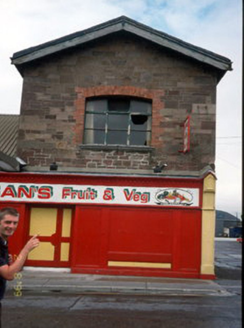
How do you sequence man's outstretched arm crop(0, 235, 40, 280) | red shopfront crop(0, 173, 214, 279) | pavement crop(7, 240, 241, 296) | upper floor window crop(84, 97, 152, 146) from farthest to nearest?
upper floor window crop(84, 97, 152, 146), red shopfront crop(0, 173, 214, 279), pavement crop(7, 240, 241, 296), man's outstretched arm crop(0, 235, 40, 280)

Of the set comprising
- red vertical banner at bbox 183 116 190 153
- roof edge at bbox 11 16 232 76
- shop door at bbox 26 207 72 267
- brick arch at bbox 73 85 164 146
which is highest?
roof edge at bbox 11 16 232 76

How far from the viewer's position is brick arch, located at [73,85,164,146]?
13.9m

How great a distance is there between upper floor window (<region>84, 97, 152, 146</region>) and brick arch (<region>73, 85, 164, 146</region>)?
0.29 m

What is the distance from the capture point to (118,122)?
47.0ft

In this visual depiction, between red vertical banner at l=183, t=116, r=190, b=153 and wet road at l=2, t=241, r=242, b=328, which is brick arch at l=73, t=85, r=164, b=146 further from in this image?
wet road at l=2, t=241, r=242, b=328

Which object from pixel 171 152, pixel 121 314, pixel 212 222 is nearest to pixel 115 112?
pixel 171 152

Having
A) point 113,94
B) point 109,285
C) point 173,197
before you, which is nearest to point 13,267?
point 109,285

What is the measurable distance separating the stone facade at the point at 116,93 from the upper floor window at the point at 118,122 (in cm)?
34

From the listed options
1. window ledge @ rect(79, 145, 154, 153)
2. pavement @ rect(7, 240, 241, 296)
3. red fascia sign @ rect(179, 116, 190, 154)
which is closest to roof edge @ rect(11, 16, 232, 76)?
red fascia sign @ rect(179, 116, 190, 154)

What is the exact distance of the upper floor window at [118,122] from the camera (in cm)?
1416

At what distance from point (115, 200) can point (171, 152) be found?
255cm

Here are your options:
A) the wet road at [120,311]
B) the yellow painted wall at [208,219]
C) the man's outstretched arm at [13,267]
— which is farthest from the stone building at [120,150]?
the man's outstretched arm at [13,267]

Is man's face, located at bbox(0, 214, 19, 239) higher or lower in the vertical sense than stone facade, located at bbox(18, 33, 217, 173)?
lower

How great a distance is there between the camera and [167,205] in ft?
44.3
